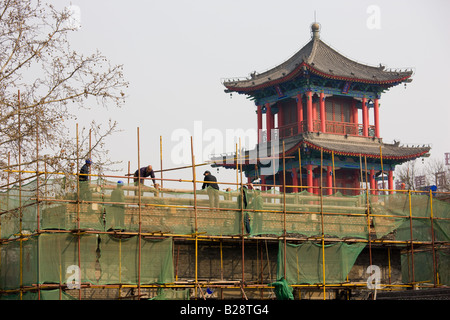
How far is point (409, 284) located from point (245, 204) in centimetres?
654

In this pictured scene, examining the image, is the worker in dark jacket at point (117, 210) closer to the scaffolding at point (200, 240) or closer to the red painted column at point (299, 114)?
the scaffolding at point (200, 240)

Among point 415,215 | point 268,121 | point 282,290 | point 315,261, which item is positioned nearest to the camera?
point 282,290

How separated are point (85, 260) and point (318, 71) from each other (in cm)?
2259

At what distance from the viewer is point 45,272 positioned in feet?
73.3

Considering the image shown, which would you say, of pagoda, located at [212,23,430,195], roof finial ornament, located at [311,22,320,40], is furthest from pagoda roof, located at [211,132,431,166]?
roof finial ornament, located at [311,22,320,40]

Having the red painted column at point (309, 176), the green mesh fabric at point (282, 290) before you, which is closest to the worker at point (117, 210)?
the green mesh fabric at point (282, 290)

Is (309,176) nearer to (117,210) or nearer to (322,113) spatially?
(322,113)

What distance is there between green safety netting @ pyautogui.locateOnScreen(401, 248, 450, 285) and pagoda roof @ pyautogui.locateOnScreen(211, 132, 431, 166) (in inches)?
455

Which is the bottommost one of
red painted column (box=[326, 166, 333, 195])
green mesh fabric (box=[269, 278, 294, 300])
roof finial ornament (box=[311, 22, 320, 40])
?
green mesh fabric (box=[269, 278, 294, 300])

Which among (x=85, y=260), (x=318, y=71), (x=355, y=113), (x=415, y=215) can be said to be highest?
(x=318, y=71)

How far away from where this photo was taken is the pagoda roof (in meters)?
41.7

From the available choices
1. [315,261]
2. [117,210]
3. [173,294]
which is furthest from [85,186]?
[315,261]

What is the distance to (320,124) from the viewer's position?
43094 millimetres

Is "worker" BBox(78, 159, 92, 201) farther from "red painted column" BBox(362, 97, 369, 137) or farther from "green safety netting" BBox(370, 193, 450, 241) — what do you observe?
"red painted column" BBox(362, 97, 369, 137)
